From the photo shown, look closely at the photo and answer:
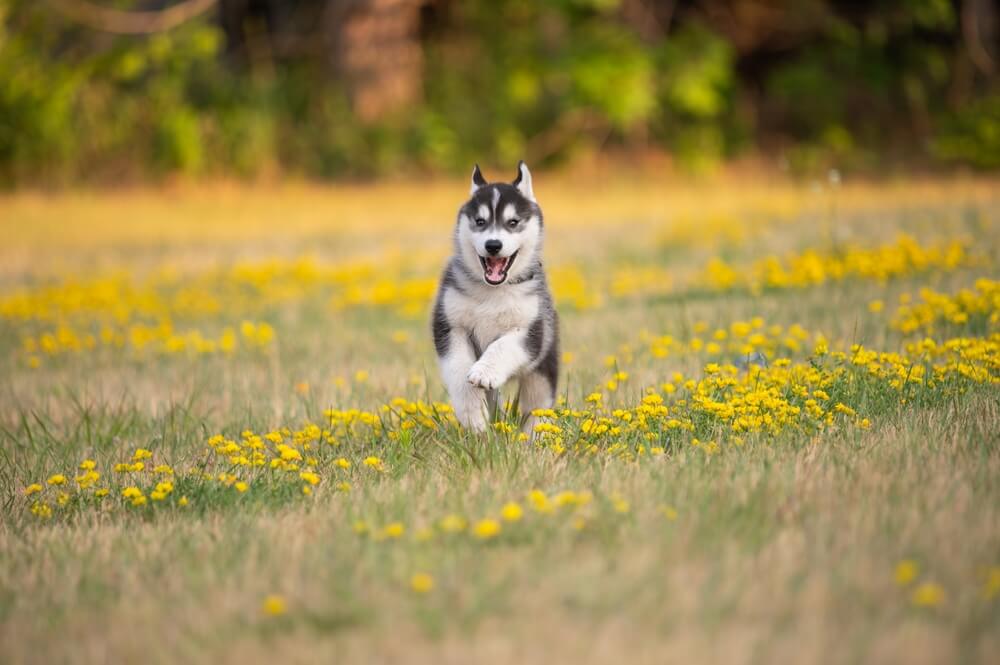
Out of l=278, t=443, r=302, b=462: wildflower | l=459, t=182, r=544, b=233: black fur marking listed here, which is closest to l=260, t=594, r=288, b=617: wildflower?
l=278, t=443, r=302, b=462: wildflower

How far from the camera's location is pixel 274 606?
3379 mm

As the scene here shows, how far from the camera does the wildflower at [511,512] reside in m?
3.86

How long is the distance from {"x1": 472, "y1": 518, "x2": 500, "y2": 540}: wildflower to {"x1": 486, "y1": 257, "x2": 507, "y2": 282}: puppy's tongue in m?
1.81

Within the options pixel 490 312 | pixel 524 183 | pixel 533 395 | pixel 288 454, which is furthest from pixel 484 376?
pixel 524 183

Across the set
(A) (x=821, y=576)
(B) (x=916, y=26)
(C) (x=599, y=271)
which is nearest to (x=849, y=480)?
(A) (x=821, y=576)

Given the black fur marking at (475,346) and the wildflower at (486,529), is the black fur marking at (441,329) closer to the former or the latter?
the black fur marking at (475,346)

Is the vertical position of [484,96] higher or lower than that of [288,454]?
higher

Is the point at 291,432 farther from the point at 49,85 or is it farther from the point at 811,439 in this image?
the point at 49,85

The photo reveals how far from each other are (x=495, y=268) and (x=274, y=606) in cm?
254

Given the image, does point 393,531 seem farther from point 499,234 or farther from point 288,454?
point 499,234

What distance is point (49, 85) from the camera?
2066 cm

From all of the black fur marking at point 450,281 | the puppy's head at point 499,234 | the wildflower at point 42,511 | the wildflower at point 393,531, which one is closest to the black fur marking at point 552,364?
the puppy's head at point 499,234

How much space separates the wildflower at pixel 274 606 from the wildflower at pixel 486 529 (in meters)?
0.68

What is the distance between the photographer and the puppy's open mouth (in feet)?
18.1
